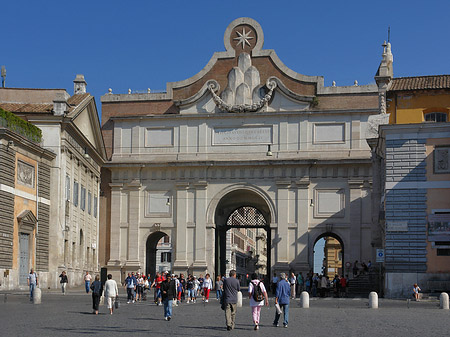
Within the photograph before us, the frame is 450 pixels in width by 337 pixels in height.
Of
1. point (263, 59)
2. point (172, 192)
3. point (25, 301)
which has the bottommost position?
point (25, 301)

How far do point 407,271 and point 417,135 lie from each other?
6.23 m

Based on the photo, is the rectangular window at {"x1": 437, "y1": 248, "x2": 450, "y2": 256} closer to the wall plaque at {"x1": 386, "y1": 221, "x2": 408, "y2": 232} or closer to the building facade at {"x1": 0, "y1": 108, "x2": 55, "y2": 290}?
the wall plaque at {"x1": 386, "y1": 221, "x2": 408, "y2": 232}

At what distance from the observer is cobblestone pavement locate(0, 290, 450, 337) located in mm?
19984

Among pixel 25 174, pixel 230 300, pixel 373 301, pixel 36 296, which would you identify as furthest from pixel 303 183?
pixel 230 300

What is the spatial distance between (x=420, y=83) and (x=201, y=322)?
24.1m

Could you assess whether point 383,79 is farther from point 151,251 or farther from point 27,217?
point 151,251

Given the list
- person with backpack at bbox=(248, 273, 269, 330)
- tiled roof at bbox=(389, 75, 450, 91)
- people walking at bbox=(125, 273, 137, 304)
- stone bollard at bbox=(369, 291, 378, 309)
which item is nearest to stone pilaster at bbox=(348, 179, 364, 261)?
tiled roof at bbox=(389, 75, 450, 91)

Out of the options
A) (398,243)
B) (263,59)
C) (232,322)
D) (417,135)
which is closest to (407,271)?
(398,243)

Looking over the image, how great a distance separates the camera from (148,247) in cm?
5994

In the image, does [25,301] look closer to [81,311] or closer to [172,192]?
[81,311]

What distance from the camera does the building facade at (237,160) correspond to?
56.7 meters

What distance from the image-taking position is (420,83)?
43750 mm

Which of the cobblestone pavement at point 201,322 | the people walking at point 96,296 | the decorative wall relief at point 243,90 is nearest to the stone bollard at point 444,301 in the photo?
the cobblestone pavement at point 201,322

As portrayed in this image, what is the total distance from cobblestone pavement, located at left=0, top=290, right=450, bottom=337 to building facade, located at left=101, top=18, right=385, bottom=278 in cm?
2550
